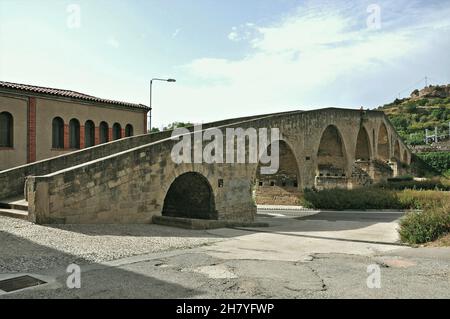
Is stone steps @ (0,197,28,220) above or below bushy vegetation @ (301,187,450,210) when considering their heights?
above

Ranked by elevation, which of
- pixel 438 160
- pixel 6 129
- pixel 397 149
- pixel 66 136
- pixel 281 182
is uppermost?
pixel 397 149

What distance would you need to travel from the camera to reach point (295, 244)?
32.3ft

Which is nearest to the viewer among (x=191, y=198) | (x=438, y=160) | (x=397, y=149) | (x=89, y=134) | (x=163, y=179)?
(x=163, y=179)

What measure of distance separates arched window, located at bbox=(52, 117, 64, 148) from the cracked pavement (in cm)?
1088

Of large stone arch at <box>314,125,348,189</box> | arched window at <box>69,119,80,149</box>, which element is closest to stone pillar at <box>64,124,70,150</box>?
arched window at <box>69,119,80,149</box>

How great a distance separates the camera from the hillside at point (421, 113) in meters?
77.2

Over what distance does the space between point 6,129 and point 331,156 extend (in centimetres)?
1978

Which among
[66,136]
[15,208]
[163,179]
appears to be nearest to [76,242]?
[15,208]

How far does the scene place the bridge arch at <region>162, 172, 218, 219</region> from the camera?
13752 millimetres

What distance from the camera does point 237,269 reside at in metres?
6.16

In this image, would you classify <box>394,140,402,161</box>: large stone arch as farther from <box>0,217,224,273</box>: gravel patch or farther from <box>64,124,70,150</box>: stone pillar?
<box>0,217,224,273</box>: gravel patch

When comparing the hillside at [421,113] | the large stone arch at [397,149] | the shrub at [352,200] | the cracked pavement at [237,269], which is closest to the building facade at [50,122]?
the cracked pavement at [237,269]

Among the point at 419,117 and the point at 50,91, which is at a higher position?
the point at 419,117

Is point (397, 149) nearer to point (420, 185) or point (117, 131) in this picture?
point (420, 185)
